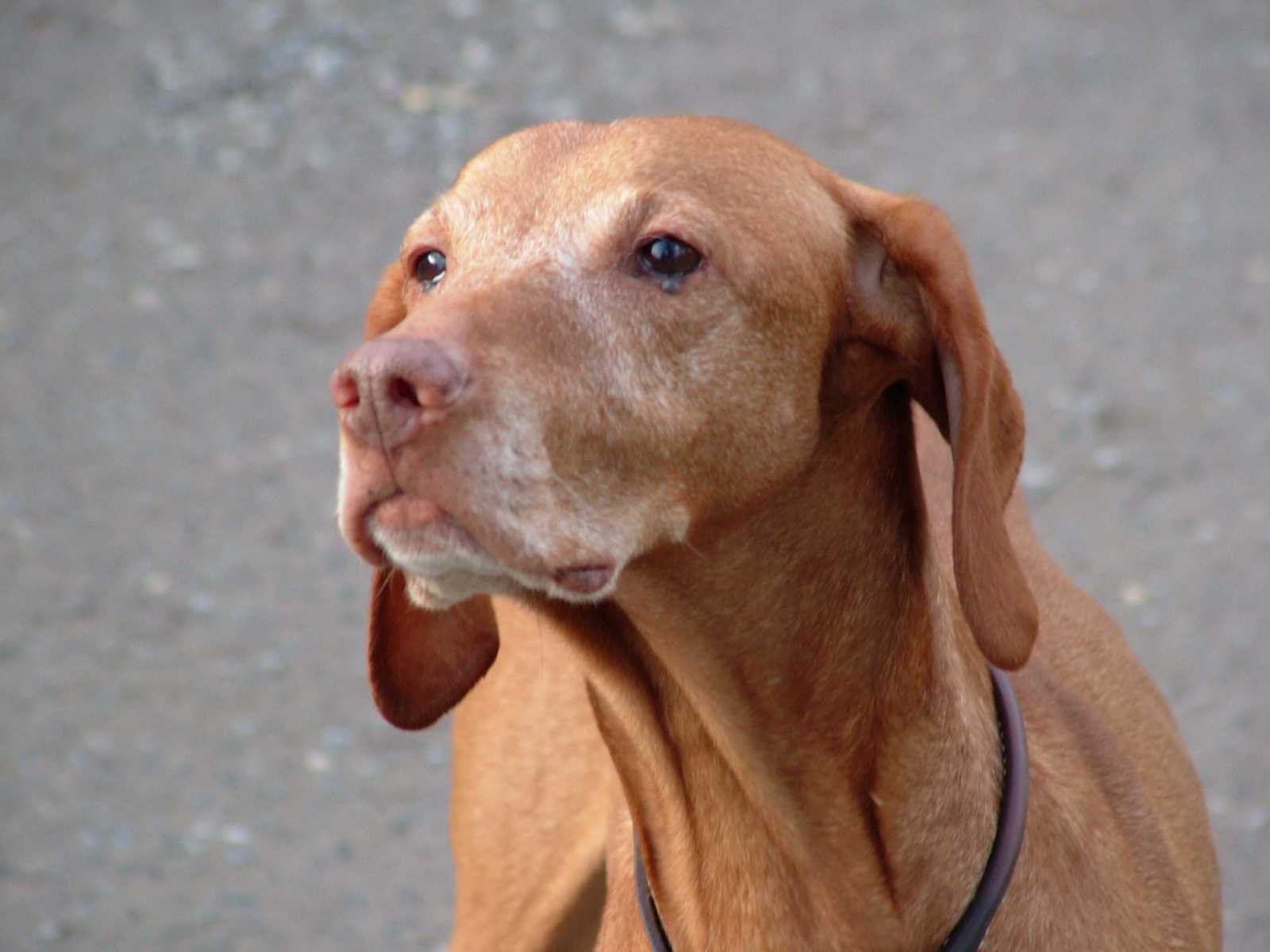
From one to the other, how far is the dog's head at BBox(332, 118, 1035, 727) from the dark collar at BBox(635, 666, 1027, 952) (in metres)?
0.22

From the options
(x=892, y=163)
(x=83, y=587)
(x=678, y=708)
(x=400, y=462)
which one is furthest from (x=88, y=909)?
(x=892, y=163)

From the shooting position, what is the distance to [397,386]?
6.84 ft

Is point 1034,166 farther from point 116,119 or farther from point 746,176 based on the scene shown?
point 746,176

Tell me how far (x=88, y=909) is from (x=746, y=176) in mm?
2851

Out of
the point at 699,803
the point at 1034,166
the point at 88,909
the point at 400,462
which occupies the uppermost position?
the point at 400,462

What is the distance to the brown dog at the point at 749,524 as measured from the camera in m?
2.23

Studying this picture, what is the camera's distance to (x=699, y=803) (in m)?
2.65

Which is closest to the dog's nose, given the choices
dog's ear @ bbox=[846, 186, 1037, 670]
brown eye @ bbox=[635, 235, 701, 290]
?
brown eye @ bbox=[635, 235, 701, 290]

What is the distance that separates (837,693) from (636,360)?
557mm

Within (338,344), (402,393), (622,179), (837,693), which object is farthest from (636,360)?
(338,344)

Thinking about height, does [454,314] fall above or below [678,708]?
above

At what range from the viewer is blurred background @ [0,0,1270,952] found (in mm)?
4625

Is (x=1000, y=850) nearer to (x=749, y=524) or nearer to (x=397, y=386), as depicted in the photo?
(x=749, y=524)

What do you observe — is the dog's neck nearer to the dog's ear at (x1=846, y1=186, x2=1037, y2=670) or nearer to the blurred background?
the dog's ear at (x1=846, y1=186, x2=1037, y2=670)
